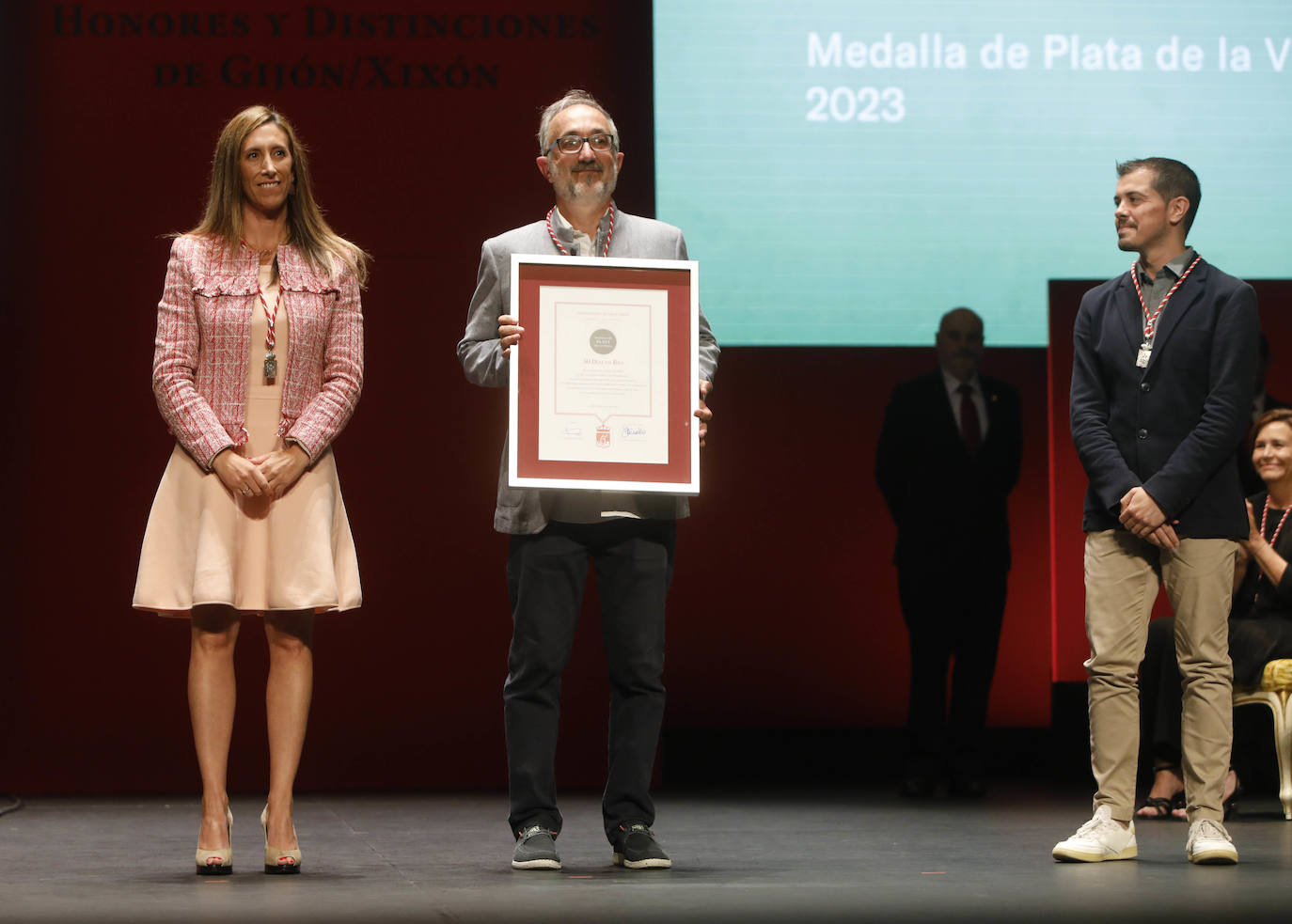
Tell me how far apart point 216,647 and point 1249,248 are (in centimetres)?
396

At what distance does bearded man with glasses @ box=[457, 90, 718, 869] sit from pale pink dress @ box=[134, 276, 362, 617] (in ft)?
1.25

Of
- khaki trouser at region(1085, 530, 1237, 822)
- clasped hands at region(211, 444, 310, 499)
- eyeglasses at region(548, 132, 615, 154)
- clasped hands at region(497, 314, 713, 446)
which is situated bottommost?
khaki trouser at region(1085, 530, 1237, 822)

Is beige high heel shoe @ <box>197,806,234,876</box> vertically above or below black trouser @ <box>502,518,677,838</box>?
below

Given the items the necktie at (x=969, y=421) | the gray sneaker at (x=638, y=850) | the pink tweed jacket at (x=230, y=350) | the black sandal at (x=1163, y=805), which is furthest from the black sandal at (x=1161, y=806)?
the pink tweed jacket at (x=230, y=350)

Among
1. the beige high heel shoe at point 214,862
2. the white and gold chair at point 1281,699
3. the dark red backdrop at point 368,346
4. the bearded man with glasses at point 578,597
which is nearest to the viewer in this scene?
the beige high heel shoe at point 214,862

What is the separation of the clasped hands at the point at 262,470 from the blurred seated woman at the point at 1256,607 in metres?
2.64

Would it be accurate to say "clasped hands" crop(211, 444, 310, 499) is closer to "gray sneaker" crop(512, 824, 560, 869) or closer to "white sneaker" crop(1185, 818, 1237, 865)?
"gray sneaker" crop(512, 824, 560, 869)

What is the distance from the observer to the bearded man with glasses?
353 centimetres

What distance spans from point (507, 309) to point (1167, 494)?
4.81ft

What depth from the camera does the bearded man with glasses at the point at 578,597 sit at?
A: 11.6 ft

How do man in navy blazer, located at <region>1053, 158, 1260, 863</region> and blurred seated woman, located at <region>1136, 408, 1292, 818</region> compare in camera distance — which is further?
blurred seated woman, located at <region>1136, 408, 1292, 818</region>

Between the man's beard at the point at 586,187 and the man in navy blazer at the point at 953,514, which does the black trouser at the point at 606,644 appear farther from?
the man in navy blazer at the point at 953,514

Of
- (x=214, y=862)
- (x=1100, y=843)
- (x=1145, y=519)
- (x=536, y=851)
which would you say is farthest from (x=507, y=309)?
(x=1100, y=843)

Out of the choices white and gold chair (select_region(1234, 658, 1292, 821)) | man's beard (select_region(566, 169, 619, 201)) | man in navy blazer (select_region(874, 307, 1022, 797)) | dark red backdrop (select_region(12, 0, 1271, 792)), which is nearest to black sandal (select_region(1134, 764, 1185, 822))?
white and gold chair (select_region(1234, 658, 1292, 821))
